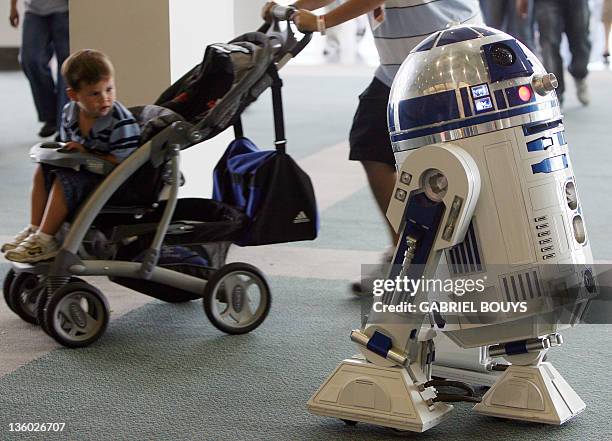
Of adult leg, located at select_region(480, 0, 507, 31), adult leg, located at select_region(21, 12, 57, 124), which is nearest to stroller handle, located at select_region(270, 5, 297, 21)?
adult leg, located at select_region(21, 12, 57, 124)

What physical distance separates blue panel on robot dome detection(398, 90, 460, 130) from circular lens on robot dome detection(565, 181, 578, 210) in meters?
0.35

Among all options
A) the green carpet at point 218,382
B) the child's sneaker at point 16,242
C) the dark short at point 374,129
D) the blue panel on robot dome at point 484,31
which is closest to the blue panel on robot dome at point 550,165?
the blue panel on robot dome at point 484,31

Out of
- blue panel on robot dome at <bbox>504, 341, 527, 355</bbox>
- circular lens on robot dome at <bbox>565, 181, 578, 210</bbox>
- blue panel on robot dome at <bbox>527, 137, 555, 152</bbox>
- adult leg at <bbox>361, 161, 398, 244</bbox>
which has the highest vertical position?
blue panel on robot dome at <bbox>527, 137, 555, 152</bbox>

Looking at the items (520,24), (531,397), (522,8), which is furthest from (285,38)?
(520,24)

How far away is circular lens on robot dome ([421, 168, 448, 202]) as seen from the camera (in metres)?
2.80

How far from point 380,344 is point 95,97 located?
1481 mm

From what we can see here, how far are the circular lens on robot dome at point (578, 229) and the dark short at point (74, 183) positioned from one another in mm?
1634

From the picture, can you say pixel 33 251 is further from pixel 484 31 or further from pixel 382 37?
pixel 484 31

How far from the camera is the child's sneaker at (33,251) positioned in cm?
378

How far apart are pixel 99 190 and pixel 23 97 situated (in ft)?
25.0

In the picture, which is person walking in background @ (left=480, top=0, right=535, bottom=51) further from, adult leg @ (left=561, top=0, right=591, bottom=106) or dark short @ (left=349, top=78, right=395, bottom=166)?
dark short @ (left=349, top=78, right=395, bottom=166)

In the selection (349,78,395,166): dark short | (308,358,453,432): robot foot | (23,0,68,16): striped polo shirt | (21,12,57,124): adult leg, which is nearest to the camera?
(308,358,453,432): robot foot

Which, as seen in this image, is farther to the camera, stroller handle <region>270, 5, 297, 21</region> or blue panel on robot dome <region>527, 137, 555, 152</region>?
stroller handle <region>270, 5, 297, 21</region>

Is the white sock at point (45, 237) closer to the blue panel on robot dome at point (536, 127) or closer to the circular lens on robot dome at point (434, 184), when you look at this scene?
the circular lens on robot dome at point (434, 184)
